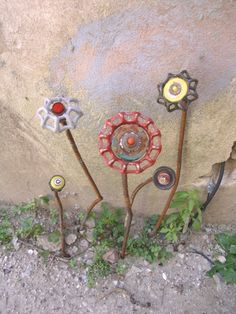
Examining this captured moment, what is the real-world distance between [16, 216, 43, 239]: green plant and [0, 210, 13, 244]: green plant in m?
0.05

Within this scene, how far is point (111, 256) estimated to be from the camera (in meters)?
1.69

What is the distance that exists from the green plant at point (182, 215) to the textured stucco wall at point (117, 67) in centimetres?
6

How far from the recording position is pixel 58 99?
1.15m

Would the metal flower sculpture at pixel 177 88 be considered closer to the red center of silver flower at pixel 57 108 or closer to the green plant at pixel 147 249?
the red center of silver flower at pixel 57 108

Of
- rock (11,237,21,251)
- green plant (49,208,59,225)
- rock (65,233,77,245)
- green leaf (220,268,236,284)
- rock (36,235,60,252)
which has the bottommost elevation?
rock (11,237,21,251)

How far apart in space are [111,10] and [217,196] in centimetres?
94

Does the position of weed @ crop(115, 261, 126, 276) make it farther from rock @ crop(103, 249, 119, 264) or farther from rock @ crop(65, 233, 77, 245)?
rock @ crop(65, 233, 77, 245)

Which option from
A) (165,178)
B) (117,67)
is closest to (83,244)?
(165,178)

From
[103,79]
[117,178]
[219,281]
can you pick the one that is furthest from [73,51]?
[219,281]

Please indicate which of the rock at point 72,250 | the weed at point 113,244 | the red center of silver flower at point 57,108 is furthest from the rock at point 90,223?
the red center of silver flower at point 57,108

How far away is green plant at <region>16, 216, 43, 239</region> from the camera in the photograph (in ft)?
5.79

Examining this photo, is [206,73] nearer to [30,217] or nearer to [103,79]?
[103,79]

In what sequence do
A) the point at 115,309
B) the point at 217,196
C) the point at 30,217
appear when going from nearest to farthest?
the point at 115,309
the point at 217,196
the point at 30,217

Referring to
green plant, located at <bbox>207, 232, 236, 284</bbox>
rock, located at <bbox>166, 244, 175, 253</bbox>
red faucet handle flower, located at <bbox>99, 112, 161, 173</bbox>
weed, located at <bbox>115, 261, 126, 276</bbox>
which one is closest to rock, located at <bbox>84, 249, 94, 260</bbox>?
weed, located at <bbox>115, 261, 126, 276</bbox>
